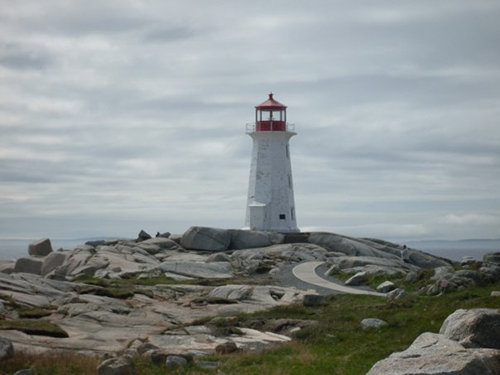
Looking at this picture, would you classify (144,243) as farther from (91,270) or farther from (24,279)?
(24,279)

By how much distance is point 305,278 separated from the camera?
4419 centimetres

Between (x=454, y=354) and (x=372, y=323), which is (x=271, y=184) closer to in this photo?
(x=372, y=323)

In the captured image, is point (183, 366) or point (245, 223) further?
point (245, 223)

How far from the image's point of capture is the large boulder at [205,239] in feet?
203

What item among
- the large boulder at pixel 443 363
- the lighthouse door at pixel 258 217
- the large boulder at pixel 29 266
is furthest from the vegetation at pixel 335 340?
the lighthouse door at pixel 258 217

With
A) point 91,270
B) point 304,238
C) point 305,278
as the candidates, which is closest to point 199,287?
point 305,278

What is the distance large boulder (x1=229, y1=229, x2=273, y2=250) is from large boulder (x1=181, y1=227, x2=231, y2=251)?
22.7 inches

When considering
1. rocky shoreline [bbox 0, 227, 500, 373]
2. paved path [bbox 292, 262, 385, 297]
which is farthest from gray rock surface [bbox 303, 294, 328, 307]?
paved path [bbox 292, 262, 385, 297]

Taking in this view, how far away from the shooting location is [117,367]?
16.4 meters

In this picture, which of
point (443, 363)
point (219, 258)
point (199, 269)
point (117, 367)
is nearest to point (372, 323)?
point (117, 367)

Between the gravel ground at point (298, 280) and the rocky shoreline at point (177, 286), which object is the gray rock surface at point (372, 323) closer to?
the rocky shoreline at point (177, 286)

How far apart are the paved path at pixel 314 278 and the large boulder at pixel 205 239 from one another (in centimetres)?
1122

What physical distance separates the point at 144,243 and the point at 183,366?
43715 mm

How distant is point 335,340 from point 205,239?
4065cm
